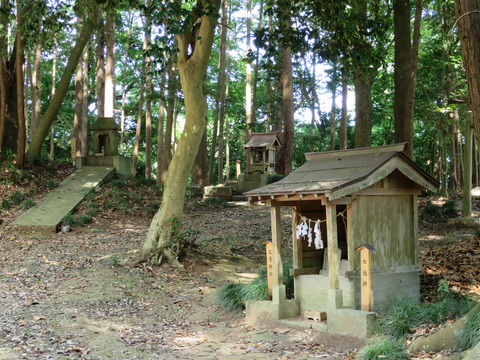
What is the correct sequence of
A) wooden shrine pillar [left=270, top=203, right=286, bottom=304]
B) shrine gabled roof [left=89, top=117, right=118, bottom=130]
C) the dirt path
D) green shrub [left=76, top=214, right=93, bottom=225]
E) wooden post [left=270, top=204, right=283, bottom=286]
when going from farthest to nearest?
shrine gabled roof [left=89, top=117, right=118, bottom=130] < green shrub [left=76, top=214, right=93, bottom=225] < wooden post [left=270, top=204, right=283, bottom=286] < wooden shrine pillar [left=270, top=203, right=286, bottom=304] < the dirt path

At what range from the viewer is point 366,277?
308 inches

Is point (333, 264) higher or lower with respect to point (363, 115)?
lower

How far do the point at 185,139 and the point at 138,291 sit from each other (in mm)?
3875

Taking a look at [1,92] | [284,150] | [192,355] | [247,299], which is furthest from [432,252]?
[1,92]

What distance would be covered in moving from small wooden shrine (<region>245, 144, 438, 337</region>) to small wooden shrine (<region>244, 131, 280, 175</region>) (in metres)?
15.1

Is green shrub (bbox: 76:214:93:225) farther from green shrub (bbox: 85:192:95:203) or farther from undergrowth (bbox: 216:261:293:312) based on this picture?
undergrowth (bbox: 216:261:293:312)

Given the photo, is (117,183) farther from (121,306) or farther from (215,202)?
(121,306)

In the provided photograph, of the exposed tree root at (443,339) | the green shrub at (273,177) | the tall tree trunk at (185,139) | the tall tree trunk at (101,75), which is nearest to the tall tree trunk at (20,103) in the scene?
the tall tree trunk at (101,75)

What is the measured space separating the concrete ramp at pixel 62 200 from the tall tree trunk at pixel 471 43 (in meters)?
12.7

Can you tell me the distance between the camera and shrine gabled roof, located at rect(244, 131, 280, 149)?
81.2ft

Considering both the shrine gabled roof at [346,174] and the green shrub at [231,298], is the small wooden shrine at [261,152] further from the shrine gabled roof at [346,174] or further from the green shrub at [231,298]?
the shrine gabled roof at [346,174]

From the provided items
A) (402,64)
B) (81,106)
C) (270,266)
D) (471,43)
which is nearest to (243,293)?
(270,266)

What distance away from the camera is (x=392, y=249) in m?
8.63

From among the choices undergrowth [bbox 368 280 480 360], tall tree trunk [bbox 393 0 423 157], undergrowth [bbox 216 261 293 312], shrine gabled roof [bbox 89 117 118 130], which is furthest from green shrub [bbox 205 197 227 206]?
undergrowth [bbox 368 280 480 360]
